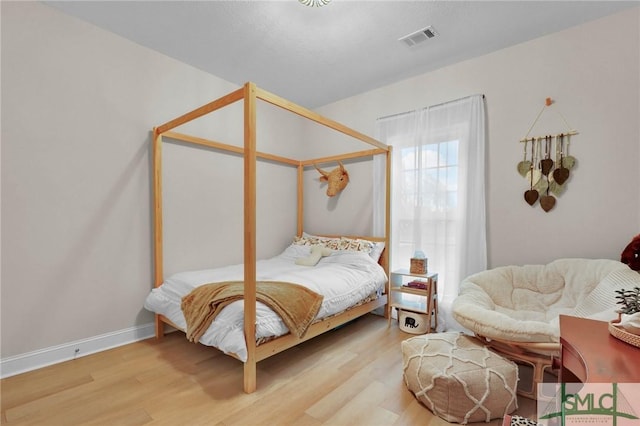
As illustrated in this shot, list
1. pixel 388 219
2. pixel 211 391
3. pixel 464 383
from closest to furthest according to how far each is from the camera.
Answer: pixel 464 383
pixel 211 391
pixel 388 219

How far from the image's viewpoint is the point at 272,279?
251 centimetres

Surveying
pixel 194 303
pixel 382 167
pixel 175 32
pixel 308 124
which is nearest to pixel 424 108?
pixel 382 167

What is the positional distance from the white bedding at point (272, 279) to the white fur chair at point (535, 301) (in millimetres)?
876

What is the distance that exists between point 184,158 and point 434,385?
9.13ft

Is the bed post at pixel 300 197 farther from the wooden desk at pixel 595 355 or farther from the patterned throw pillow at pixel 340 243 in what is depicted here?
the wooden desk at pixel 595 355

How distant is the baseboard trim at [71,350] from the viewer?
6.77 feet

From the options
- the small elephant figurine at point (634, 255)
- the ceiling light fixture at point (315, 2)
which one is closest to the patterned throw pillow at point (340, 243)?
the small elephant figurine at point (634, 255)

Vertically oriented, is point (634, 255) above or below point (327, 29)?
below

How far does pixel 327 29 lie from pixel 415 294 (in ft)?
7.91

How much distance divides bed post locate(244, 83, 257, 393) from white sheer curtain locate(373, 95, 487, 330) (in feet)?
6.26

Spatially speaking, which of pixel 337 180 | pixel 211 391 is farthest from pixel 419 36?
pixel 211 391

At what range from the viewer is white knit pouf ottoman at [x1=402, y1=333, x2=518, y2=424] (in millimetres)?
1585

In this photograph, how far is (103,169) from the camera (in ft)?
8.11

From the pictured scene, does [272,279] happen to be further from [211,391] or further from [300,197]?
[300,197]
